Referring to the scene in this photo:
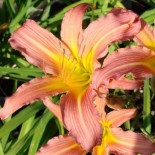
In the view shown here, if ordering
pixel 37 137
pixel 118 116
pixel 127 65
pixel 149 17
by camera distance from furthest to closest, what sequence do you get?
1. pixel 149 17
2. pixel 37 137
3. pixel 118 116
4. pixel 127 65

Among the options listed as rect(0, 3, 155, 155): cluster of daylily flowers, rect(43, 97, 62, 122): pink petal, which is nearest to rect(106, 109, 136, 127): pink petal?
rect(0, 3, 155, 155): cluster of daylily flowers

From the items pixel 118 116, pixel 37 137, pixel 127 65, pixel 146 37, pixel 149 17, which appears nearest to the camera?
pixel 127 65

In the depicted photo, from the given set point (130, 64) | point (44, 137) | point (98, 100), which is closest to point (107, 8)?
point (44, 137)

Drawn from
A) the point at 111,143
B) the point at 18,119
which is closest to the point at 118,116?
the point at 111,143

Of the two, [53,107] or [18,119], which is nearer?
[53,107]

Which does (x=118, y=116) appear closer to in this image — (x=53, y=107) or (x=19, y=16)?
(x=53, y=107)

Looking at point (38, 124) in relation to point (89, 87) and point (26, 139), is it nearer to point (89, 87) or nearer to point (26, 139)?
point (26, 139)

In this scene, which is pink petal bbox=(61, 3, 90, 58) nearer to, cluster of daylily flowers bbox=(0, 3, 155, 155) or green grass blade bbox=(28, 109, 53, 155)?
cluster of daylily flowers bbox=(0, 3, 155, 155)

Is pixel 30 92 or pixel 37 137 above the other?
pixel 30 92
